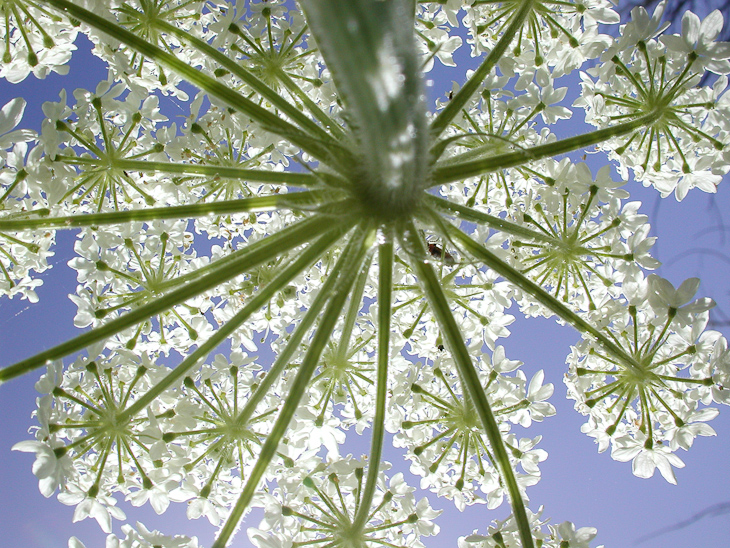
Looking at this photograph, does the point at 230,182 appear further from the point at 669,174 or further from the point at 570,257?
the point at 669,174

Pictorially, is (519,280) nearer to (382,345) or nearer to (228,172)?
(382,345)

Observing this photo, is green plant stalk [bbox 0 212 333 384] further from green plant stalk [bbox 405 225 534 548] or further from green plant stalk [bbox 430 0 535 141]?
green plant stalk [bbox 430 0 535 141]

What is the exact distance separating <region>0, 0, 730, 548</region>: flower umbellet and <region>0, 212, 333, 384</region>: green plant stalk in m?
0.26

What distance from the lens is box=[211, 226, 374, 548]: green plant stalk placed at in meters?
3.44

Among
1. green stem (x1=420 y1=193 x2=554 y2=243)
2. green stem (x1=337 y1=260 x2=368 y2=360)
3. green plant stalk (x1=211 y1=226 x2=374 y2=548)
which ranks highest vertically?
green stem (x1=420 y1=193 x2=554 y2=243)

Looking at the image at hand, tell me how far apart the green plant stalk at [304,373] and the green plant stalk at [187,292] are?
0.26 metres

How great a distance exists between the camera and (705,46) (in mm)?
5082

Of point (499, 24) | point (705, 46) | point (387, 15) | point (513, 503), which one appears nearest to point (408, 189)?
point (387, 15)

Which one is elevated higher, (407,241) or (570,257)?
(570,257)

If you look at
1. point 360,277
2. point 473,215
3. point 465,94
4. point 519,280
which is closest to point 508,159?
point 473,215

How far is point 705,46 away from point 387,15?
5.03 m

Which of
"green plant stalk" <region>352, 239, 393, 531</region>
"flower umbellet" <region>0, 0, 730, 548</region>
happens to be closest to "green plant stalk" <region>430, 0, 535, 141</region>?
"flower umbellet" <region>0, 0, 730, 548</region>

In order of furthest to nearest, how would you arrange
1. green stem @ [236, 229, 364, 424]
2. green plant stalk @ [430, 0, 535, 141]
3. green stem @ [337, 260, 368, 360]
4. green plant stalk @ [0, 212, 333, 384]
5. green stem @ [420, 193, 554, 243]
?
→ green stem @ [337, 260, 368, 360], green plant stalk @ [430, 0, 535, 141], green stem @ [420, 193, 554, 243], green stem @ [236, 229, 364, 424], green plant stalk @ [0, 212, 333, 384]

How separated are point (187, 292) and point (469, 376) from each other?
1.90 meters
